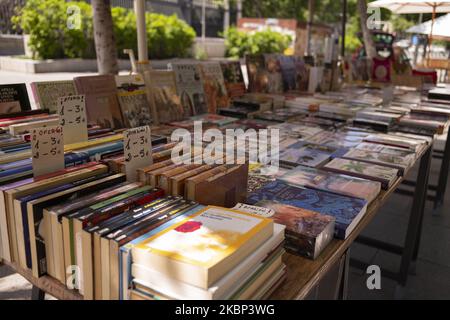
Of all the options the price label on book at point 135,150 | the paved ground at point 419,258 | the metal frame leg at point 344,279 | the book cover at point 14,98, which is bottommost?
the paved ground at point 419,258

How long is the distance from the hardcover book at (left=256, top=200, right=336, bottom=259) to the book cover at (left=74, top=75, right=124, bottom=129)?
1062mm

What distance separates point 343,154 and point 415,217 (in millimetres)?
975

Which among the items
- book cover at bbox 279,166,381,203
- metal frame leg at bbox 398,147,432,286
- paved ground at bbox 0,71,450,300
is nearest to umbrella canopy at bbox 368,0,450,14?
paved ground at bbox 0,71,450,300

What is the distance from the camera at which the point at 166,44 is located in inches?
571

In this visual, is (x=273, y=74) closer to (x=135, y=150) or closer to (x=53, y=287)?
(x=135, y=150)

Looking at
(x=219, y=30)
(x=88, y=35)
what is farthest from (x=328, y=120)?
(x=219, y=30)

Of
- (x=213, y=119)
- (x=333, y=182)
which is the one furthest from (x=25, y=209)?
(x=213, y=119)

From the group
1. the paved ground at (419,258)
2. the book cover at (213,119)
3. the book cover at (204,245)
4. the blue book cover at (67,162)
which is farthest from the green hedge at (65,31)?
the book cover at (204,245)

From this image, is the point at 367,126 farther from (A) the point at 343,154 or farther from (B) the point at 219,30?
(B) the point at 219,30

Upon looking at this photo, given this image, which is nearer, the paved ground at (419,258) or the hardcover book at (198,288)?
the hardcover book at (198,288)

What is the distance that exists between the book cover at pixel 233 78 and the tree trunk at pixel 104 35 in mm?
778

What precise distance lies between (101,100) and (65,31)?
34.6 ft

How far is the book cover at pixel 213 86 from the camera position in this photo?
2.71 meters

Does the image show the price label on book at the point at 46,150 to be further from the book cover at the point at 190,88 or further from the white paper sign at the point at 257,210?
the book cover at the point at 190,88
